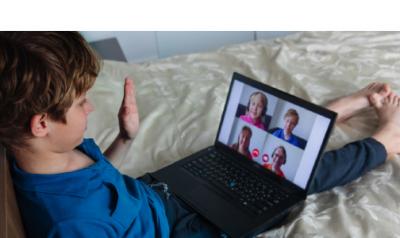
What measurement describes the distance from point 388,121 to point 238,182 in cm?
47

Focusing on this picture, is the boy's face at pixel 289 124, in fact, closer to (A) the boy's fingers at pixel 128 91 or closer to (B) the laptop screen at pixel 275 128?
(B) the laptop screen at pixel 275 128

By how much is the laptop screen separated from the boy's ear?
1.65ft

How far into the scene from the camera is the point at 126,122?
0.96 metres

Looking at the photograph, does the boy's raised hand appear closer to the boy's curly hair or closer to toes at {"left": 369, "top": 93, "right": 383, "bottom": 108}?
the boy's curly hair

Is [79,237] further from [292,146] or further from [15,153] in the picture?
[292,146]

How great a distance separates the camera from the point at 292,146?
37.6 inches

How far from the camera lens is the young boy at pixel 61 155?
622mm

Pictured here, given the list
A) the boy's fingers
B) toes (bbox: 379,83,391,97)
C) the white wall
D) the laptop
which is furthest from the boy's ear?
the white wall

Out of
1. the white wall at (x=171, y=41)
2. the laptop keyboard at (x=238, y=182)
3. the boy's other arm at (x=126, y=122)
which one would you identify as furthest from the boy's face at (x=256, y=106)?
the white wall at (x=171, y=41)

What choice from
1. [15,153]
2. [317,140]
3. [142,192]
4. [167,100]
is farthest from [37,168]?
[167,100]

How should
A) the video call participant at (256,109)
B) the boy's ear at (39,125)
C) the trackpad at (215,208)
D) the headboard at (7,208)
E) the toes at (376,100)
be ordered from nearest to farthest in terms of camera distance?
the headboard at (7,208) → the boy's ear at (39,125) → the trackpad at (215,208) → the video call participant at (256,109) → the toes at (376,100)

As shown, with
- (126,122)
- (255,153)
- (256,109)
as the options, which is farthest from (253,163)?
(126,122)

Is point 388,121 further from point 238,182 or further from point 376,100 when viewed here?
point 238,182

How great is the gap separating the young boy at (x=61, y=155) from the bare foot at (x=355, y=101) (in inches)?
21.1
